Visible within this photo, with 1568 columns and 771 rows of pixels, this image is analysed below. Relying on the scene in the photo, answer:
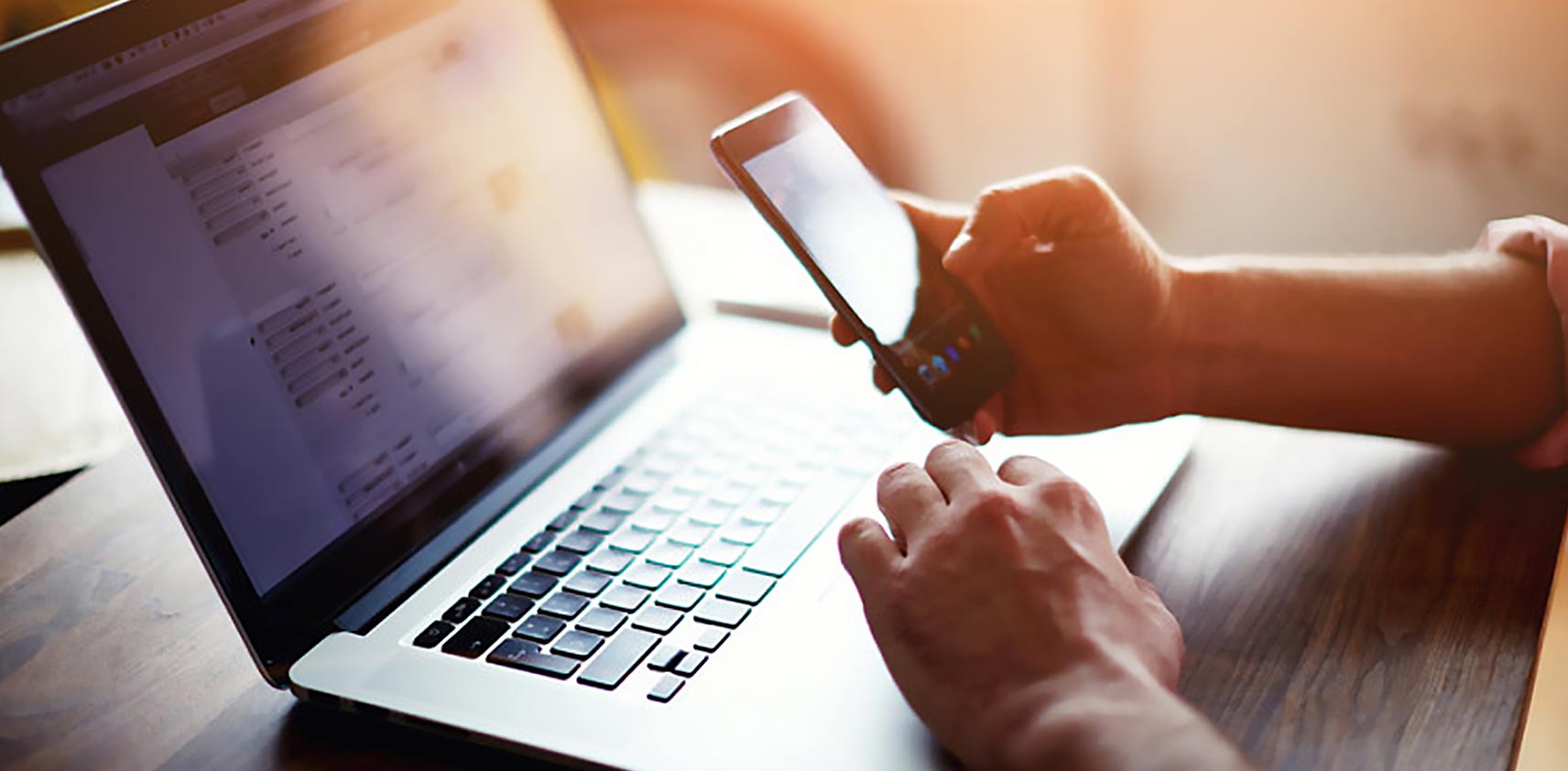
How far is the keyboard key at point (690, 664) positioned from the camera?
612 millimetres

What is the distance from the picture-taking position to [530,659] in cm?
62

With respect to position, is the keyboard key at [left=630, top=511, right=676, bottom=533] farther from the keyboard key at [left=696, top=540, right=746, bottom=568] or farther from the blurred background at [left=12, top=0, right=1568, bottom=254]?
the blurred background at [left=12, top=0, right=1568, bottom=254]

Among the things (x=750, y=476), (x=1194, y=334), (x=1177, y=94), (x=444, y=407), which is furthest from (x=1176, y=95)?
(x=444, y=407)

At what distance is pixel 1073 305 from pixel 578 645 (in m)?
0.40

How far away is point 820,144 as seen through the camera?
827 millimetres

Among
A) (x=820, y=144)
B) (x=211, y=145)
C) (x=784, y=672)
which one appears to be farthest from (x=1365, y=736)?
(x=211, y=145)

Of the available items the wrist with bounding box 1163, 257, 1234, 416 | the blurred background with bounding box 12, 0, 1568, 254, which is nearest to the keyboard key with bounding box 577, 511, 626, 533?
the wrist with bounding box 1163, 257, 1234, 416

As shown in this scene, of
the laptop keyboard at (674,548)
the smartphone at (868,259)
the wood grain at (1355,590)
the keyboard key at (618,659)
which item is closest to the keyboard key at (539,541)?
the laptop keyboard at (674,548)

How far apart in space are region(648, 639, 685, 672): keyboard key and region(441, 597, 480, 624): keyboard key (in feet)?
0.36

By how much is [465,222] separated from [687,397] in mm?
201

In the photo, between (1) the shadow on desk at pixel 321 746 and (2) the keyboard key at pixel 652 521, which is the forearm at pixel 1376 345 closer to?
(2) the keyboard key at pixel 652 521

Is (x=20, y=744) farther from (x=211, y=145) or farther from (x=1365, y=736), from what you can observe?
(x=1365, y=736)

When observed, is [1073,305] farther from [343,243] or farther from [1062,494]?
[343,243]

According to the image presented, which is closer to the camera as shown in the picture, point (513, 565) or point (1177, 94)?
point (513, 565)
